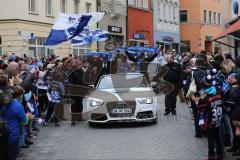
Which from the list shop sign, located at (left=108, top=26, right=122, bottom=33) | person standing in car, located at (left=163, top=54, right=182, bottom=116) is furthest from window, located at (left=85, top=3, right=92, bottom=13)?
person standing in car, located at (left=163, top=54, right=182, bottom=116)

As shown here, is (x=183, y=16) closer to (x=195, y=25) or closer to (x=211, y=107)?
(x=195, y=25)

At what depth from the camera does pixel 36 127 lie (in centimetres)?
1486

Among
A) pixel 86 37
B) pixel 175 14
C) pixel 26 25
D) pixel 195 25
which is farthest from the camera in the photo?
pixel 195 25

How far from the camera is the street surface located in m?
11.0

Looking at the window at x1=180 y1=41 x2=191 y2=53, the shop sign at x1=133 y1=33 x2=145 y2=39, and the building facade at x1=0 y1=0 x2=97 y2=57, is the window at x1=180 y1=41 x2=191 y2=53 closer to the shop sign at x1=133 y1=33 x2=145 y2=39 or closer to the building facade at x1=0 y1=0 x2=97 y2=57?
the shop sign at x1=133 y1=33 x2=145 y2=39

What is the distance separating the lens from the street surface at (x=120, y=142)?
1105cm

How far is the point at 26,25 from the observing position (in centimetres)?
3088

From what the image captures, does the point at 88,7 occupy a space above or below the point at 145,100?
above

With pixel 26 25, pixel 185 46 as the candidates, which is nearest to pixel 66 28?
pixel 26 25

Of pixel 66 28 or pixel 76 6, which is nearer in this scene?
pixel 66 28

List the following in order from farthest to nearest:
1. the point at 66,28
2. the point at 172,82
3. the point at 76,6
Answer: the point at 76,6 < the point at 66,28 < the point at 172,82

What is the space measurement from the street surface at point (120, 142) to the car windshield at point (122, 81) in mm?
1193

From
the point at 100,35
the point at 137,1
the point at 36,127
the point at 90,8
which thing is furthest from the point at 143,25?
the point at 36,127

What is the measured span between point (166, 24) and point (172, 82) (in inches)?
1687
